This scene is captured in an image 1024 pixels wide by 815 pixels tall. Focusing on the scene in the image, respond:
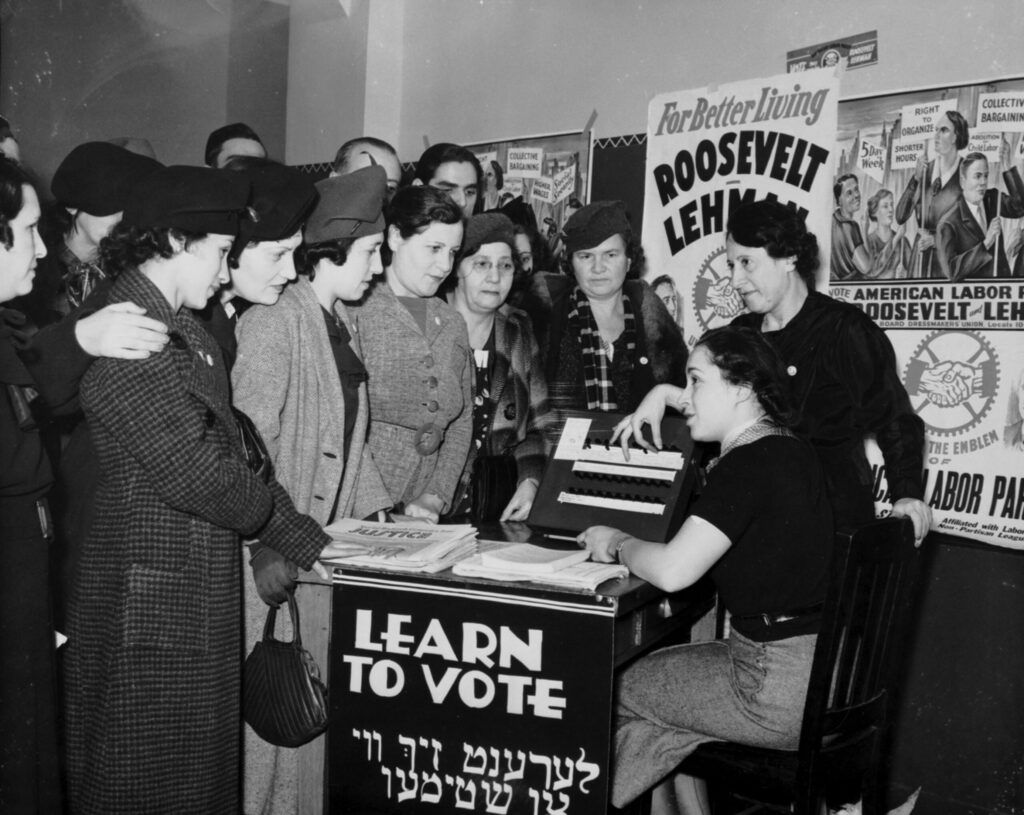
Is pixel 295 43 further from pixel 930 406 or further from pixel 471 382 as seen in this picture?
pixel 930 406

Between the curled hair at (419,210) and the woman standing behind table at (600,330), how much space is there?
25.6 inches

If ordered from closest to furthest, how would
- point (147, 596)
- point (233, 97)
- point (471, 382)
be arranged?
point (147, 596) → point (471, 382) → point (233, 97)

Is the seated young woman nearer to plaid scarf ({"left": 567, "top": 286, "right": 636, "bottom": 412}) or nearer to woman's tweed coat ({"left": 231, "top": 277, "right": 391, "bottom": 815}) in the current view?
woman's tweed coat ({"left": 231, "top": 277, "right": 391, "bottom": 815})

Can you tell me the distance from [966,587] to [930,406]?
0.62 metres

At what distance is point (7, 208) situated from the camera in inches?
80.4

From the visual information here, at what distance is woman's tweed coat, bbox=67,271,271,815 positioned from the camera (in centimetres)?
201

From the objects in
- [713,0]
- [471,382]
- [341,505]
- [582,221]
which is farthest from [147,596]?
[713,0]

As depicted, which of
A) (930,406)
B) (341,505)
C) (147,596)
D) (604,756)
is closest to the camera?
(147,596)

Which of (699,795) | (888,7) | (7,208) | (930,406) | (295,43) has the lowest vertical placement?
(699,795)

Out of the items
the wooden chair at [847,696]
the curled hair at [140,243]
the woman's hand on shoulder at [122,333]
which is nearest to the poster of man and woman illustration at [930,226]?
the wooden chair at [847,696]

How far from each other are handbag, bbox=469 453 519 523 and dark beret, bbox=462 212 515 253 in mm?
691

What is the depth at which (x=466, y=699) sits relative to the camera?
7.52 ft

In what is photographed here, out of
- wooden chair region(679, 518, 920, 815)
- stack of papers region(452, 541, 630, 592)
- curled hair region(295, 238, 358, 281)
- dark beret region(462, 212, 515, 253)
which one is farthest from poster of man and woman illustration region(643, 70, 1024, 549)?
curled hair region(295, 238, 358, 281)

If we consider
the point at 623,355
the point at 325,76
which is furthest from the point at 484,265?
the point at 325,76
